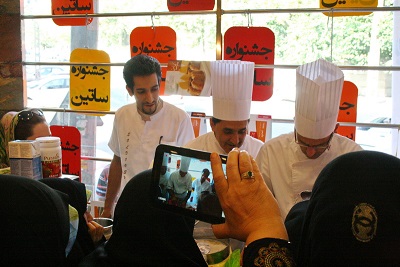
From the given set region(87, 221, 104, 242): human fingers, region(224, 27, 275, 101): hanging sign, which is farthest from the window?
region(87, 221, 104, 242): human fingers

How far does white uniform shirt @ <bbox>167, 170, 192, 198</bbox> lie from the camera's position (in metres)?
0.88

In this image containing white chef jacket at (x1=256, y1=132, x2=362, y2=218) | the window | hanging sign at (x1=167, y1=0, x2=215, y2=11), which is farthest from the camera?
the window

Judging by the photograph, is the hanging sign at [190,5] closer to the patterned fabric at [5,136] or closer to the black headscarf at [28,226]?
the patterned fabric at [5,136]

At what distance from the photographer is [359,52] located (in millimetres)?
3238

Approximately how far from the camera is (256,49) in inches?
93.2

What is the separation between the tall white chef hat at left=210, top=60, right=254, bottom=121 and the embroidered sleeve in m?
1.30

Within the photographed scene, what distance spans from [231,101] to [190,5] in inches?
29.1

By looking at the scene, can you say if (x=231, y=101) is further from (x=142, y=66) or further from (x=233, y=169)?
(x=233, y=169)

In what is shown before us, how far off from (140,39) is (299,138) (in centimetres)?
122

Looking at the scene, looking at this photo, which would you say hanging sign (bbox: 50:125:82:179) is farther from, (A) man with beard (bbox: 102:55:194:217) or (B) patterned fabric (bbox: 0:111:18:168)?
(B) patterned fabric (bbox: 0:111:18:168)

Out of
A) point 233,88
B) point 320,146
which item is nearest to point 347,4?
point 233,88

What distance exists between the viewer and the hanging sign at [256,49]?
2338mm

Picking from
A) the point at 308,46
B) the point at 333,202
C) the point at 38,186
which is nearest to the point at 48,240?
the point at 38,186

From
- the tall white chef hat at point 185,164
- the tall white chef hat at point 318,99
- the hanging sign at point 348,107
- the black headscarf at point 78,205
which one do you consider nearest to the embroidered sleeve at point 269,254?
the tall white chef hat at point 185,164
